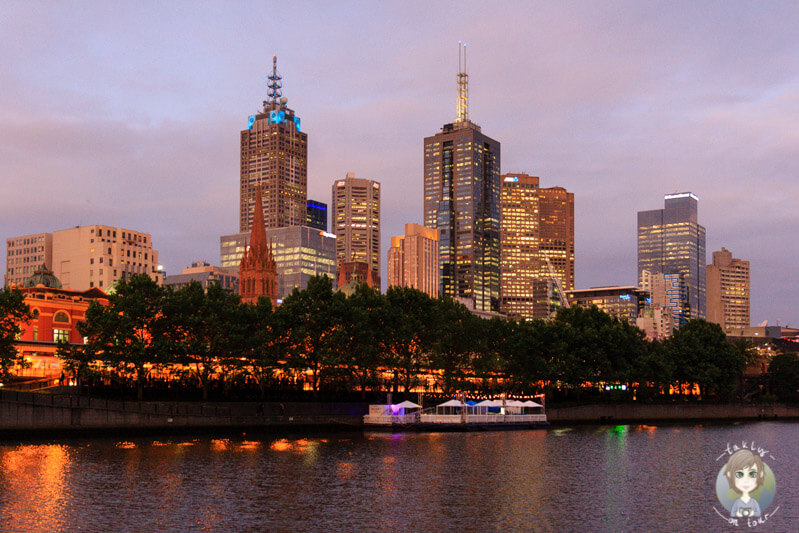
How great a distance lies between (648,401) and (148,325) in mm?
102469

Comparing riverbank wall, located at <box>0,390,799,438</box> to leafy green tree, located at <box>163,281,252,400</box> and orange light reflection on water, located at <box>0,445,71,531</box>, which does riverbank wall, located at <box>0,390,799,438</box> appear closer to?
leafy green tree, located at <box>163,281,252,400</box>

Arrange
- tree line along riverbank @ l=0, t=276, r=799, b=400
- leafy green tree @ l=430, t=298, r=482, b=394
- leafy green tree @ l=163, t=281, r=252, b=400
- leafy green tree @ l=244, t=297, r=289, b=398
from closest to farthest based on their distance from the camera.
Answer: tree line along riverbank @ l=0, t=276, r=799, b=400 < leafy green tree @ l=163, t=281, r=252, b=400 < leafy green tree @ l=244, t=297, r=289, b=398 < leafy green tree @ l=430, t=298, r=482, b=394

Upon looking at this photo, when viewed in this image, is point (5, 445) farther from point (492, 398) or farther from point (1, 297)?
point (492, 398)

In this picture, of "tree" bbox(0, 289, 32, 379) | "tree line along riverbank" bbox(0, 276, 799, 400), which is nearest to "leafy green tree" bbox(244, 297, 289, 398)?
"tree line along riverbank" bbox(0, 276, 799, 400)

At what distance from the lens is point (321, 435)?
11550 cm

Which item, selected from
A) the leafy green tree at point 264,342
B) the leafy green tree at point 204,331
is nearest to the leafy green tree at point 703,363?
the leafy green tree at point 264,342

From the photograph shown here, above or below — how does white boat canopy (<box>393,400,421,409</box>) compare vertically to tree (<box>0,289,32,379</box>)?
below

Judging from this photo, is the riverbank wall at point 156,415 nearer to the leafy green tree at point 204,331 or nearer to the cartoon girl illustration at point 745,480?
the leafy green tree at point 204,331

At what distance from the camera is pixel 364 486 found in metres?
67.5

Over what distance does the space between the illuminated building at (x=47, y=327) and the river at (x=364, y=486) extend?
40044 mm

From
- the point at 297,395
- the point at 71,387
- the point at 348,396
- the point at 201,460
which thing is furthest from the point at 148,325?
the point at 201,460

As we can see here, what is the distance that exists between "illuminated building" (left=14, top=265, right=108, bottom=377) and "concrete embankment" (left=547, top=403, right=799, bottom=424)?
7807 cm

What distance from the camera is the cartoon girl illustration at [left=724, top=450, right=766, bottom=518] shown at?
5325cm

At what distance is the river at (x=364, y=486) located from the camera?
5416 centimetres
